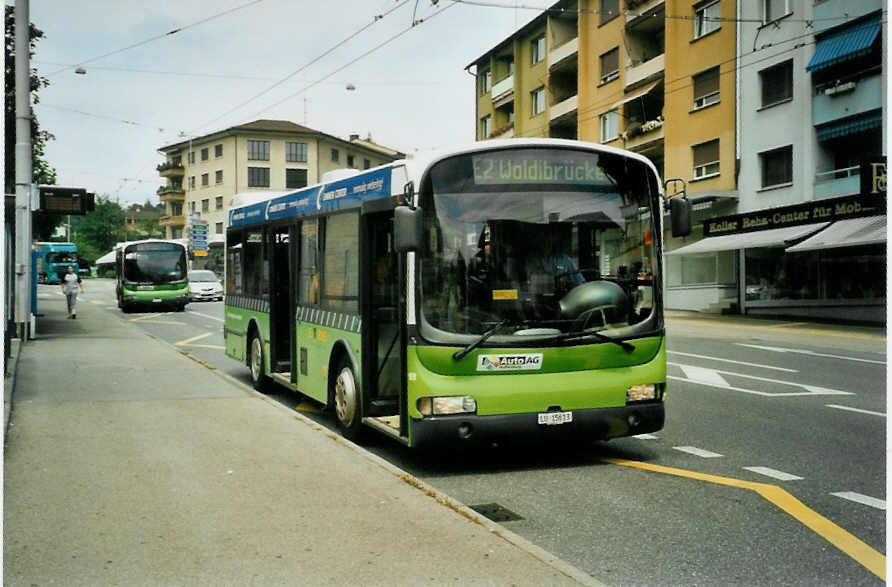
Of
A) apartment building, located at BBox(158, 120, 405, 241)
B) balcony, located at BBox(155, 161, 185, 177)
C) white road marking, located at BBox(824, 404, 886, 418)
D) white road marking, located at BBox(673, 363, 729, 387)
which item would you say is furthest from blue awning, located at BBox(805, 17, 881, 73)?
balcony, located at BBox(155, 161, 185, 177)

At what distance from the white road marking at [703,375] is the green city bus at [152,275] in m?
24.7

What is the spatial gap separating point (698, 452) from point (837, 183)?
847 inches

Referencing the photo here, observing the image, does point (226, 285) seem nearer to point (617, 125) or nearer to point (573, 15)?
point (617, 125)

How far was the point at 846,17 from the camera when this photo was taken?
26.2 m

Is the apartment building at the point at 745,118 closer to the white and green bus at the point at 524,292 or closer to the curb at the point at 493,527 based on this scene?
the white and green bus at the point at 524,292

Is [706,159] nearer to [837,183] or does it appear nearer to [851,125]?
[837,183]

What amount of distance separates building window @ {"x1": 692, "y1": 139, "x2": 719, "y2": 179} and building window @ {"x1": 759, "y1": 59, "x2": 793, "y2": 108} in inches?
114

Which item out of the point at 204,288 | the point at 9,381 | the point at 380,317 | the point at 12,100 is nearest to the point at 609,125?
the point at 204,288

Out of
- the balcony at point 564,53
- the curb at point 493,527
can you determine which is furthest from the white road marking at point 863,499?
the balcony at point 564,53

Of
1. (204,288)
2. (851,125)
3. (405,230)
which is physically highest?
(851,125)

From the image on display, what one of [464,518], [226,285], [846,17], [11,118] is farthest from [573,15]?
[464,518]

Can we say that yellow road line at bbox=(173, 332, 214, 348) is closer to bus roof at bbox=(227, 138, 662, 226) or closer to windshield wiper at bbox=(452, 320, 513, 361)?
bus roof at bbox=(227, 138, 662, 226)

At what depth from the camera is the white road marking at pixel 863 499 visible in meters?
6.08

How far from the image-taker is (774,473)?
7.10 m
